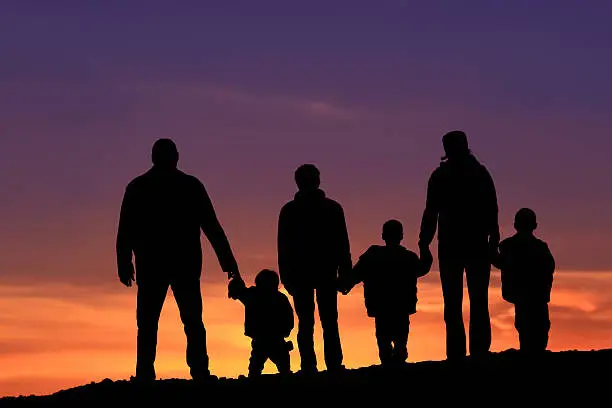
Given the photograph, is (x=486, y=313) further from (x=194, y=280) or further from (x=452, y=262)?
(x=194, y=280)

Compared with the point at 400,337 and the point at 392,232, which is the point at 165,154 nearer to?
the point at 392,232

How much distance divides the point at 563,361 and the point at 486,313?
2030 mm

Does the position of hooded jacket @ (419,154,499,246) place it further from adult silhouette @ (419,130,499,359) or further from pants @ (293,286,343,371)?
pants @ (293,286,343,371)

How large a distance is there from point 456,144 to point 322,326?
335cm

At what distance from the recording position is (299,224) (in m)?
19.4

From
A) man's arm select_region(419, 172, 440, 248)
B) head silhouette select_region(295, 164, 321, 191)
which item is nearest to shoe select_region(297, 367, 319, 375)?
man's arm select_region(419, 172, 440, 248)

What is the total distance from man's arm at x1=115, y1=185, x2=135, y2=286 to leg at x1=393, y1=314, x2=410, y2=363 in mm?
4527

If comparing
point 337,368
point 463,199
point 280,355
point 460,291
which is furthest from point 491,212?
point 280,355

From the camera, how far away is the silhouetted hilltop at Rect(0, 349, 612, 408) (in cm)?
1506

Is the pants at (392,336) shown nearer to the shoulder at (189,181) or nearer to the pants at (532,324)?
the pants at (532,324)

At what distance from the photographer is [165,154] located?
17828mm

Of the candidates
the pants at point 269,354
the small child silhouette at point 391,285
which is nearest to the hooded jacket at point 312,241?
the small child silhouette at point 391,285

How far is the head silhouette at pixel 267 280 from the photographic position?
21.1 m

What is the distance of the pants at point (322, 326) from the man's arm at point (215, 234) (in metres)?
1.48
